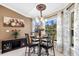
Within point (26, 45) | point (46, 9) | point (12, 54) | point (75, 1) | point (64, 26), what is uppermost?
point (75, 1)

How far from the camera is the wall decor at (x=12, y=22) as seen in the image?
6.09 feet

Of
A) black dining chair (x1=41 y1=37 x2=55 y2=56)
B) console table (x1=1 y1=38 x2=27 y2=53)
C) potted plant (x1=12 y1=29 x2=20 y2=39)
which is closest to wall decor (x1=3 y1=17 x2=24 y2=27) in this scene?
potted plant (x1=12 y1=29 x2=20 y2=39)

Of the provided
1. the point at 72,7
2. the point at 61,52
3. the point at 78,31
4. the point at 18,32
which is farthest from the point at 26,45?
the point at 72,7

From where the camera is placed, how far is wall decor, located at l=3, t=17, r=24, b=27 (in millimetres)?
1857

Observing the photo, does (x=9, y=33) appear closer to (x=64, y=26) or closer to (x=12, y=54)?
(x=12, y=54)

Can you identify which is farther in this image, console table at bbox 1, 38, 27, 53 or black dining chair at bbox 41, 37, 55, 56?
black dining chair at bbox 41, 37, 55, 56

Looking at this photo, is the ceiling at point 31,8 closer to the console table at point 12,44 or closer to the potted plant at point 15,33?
the potted plant at point 15,33

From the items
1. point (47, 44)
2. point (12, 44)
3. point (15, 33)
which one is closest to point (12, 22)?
point (15, 33)

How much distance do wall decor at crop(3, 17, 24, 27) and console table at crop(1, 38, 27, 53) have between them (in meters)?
0.29

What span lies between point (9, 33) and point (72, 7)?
49.6 inches

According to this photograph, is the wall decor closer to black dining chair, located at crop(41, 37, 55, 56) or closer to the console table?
the console table

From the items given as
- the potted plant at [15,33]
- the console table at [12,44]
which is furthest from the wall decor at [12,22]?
the console table at [12,44]

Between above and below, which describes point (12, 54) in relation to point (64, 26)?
below

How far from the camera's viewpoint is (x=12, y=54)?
185 cm
